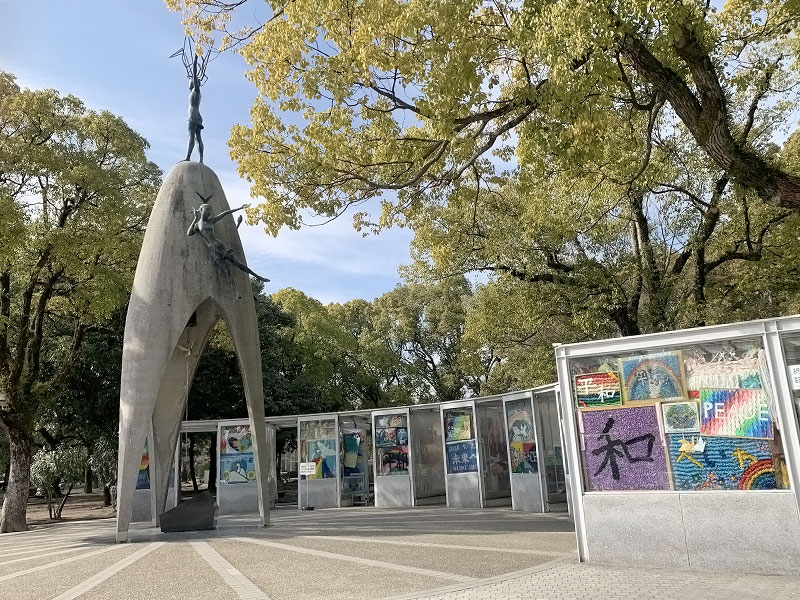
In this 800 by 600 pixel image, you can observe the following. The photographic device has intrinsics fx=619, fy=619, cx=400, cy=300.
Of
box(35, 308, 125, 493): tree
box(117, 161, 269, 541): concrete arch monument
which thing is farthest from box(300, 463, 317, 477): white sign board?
box(35, 308, 125, 493): tree

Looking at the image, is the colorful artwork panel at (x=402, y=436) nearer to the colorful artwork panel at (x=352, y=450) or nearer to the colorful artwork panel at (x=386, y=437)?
the colorful artwork panel at (x=386, y=437)

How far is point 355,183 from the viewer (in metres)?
10.6

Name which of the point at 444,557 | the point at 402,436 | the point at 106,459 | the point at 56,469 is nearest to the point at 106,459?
the point at 106,459

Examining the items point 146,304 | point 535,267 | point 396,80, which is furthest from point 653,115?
point 146,304

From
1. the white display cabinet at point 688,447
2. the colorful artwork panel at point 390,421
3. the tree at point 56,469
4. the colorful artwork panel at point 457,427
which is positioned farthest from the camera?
the tree at point 56,469

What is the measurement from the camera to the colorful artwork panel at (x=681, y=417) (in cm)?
761

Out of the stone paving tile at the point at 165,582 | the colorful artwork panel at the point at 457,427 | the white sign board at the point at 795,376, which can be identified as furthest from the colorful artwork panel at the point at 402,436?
the white sign board at the point at 795,376

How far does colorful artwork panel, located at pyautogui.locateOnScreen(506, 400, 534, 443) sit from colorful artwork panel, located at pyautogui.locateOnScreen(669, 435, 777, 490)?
7.92m

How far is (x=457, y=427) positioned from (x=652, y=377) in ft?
33.8

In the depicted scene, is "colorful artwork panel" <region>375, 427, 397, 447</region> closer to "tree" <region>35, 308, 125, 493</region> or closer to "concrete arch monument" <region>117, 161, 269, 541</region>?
"concrete arch monument" <region>117, 161, 269, 541</region>

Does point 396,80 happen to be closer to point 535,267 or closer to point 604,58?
point 604,58

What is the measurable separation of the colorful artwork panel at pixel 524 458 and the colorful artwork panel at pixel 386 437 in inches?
167

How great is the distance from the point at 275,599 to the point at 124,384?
24.2 ft

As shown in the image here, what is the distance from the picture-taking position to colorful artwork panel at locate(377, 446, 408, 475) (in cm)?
1889
